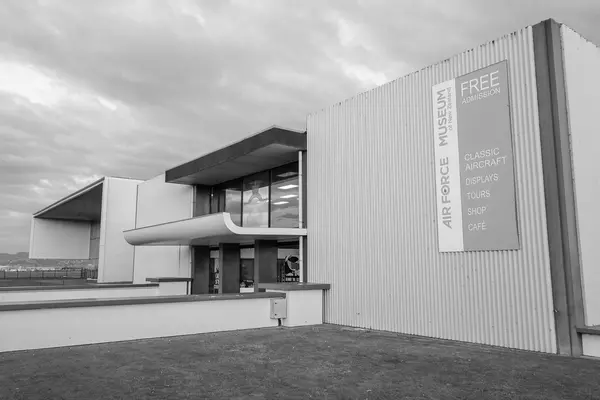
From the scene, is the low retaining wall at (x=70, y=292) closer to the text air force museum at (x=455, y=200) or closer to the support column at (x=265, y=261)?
the text air force museum at (x=455, y=200)

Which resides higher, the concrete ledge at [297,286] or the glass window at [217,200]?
the glass window at [217,200]

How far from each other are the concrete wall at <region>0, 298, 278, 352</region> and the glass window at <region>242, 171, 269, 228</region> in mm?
5702

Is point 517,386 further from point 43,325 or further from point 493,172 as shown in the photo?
point 43,325

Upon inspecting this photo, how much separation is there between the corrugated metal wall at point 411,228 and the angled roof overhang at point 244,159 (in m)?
0.92

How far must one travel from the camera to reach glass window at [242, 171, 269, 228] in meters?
19.7

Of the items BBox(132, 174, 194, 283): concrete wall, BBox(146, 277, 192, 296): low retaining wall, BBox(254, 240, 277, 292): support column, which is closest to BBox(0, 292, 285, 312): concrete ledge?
BBox(254, 240, 277, 292): support column

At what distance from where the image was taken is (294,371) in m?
8.42

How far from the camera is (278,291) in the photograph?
1488cm

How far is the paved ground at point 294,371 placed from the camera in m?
6.99

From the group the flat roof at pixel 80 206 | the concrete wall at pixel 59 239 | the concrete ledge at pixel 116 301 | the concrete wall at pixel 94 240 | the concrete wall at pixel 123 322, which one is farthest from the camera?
the concrete wall at pixel 94 240

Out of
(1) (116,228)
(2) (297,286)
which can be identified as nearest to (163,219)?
(1) (116,228)

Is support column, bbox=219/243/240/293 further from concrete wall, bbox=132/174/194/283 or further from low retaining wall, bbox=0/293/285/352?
low retaining wall, bbox=0/293/285/352

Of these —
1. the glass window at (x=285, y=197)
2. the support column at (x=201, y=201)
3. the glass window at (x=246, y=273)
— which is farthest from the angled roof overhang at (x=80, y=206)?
the glass window at (x=285, y=197)

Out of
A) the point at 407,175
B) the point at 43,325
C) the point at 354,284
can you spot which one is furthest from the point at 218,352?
the point at 407,175
